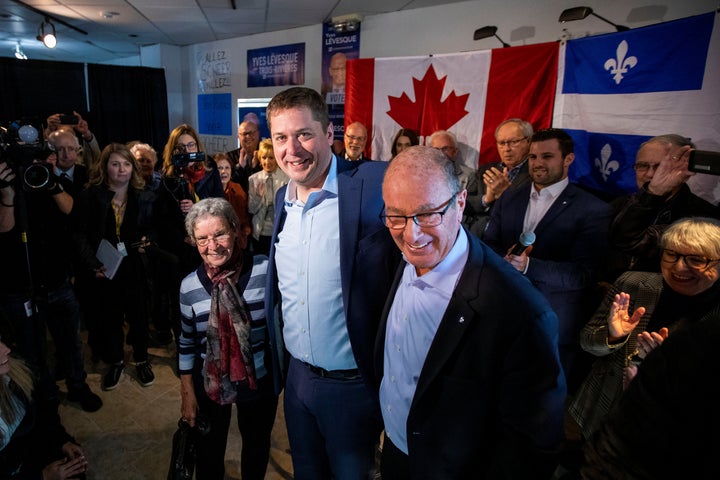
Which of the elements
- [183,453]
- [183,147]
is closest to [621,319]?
[183,453]

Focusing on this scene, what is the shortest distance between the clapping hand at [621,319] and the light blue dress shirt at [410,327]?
→ 978 millimetres

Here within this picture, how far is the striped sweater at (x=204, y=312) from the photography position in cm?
164

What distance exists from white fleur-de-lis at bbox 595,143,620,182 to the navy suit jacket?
3.16ft

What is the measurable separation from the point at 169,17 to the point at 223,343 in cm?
590

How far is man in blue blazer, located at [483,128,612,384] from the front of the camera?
1997mm

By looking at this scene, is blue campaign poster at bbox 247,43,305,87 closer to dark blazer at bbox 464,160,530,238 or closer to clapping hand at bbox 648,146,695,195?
dark blazer at bbox 464,160,530,238

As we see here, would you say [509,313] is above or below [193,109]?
below

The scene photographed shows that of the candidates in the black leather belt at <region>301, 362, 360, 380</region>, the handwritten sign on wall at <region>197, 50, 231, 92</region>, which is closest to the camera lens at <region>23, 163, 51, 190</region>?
the black leather belt at <region>301, 362, 360, 380</region>

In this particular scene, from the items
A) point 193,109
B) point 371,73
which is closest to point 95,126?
point 193,109

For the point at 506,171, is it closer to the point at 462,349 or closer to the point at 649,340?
the point at 649,340

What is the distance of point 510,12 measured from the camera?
3.80 meters

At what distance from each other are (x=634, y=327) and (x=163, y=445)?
8.48 ft

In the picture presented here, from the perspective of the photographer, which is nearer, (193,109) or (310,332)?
(310,332)

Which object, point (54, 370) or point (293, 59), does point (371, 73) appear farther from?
point (54, 370)
